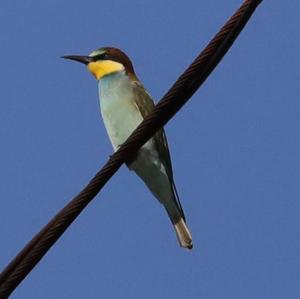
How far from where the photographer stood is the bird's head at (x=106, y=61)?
6.25 meters

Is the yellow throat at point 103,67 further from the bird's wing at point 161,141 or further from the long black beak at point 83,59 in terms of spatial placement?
the bird's wing at point 161,141

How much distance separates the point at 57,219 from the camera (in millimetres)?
2963

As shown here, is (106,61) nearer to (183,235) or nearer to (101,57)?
(101,57)

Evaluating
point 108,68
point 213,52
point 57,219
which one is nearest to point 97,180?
point 57,219

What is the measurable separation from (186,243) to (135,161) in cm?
62

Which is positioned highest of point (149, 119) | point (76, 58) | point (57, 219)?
point (76, 58)

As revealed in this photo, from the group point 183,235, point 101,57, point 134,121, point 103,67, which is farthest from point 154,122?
point 101,57

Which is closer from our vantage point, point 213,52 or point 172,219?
point 213,52

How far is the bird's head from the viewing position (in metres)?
6.25

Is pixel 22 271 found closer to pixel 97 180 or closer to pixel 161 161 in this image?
pixel 97 180

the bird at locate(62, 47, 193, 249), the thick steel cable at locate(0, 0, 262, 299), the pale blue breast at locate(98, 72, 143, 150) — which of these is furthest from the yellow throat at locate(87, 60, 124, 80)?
the thick steel cable at locate(0, 0, 262, 299)

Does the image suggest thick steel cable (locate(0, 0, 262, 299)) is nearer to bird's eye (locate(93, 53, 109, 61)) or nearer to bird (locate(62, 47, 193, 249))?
bird (locate(62, 47, 193, 249))

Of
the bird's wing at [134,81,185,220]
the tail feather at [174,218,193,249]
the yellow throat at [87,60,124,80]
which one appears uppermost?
the yellow throat at [87,60,124,80]

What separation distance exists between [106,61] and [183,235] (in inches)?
63.1
